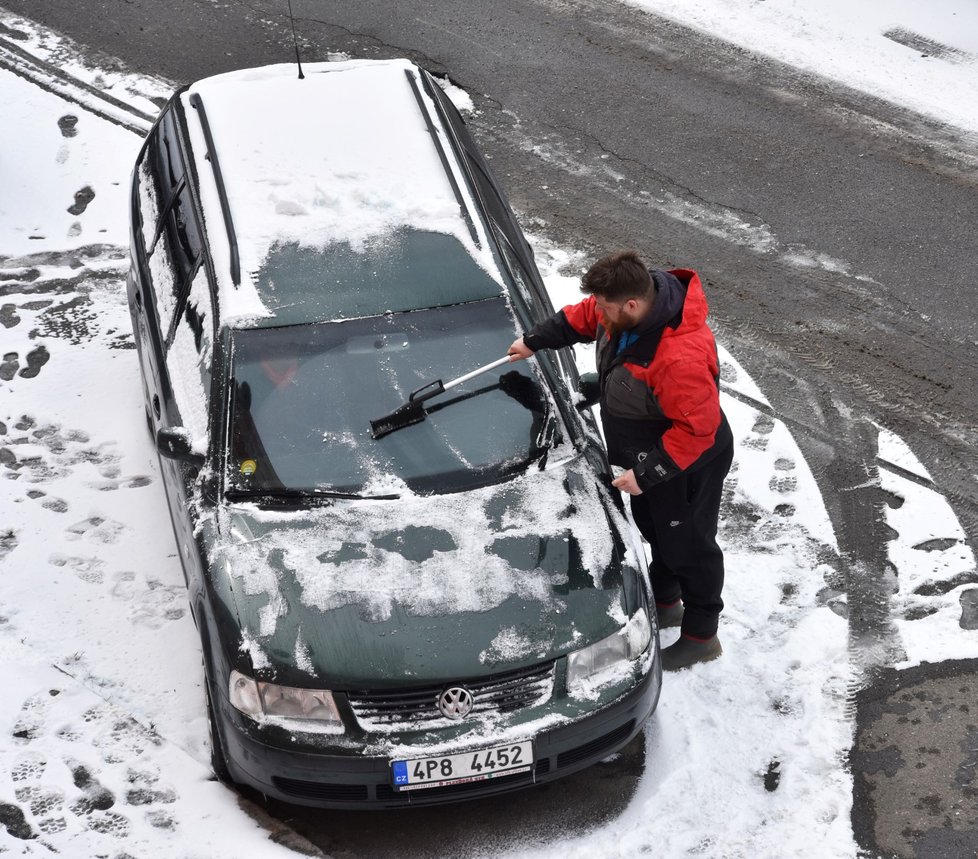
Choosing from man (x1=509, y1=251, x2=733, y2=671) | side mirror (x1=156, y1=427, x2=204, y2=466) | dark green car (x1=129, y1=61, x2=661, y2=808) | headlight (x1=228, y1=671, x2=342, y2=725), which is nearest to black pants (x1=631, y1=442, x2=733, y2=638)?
man (x1=509, y1=251, x2=733, y2=671)

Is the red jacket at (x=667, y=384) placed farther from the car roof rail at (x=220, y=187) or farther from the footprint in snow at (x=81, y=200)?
the footprint in snow at (x=81, y=200)

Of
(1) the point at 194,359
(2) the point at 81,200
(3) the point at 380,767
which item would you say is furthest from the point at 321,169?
(2) the point at 81,200

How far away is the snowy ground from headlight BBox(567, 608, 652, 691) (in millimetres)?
626

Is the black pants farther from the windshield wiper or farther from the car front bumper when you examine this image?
the windshield wiper

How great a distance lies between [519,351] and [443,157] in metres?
1.27

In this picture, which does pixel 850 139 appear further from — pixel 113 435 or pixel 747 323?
pixel 113 435

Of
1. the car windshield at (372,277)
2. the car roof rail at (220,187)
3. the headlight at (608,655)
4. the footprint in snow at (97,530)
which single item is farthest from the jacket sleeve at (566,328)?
the footprint in snow at (97,530)

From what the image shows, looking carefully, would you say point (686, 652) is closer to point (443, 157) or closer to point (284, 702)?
point (284, 702)

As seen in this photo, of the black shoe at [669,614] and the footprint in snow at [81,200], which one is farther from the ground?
the footprint in snow at [81,200]

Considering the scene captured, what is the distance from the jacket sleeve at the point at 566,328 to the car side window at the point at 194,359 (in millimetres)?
1326

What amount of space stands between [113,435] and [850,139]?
19.0ft

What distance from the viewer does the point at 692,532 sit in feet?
16.3

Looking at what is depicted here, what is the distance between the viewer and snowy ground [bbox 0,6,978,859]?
4.52 metres

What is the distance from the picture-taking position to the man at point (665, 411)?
14.8 feet
